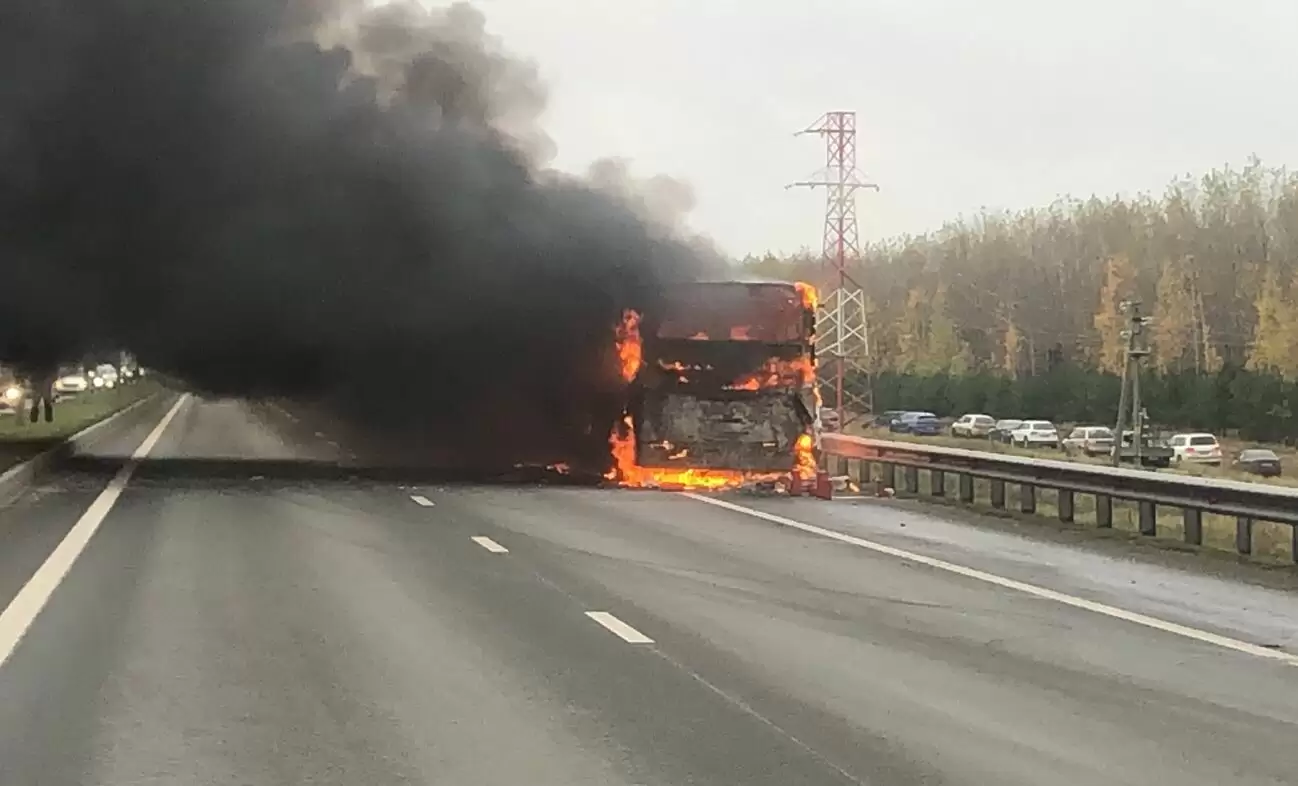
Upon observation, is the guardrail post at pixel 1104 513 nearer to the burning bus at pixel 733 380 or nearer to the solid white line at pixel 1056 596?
the solid white line at pixel 1056 596

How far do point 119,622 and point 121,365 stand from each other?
26453 mm

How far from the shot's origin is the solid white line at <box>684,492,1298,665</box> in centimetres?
1084

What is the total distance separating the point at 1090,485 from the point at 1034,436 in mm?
42960

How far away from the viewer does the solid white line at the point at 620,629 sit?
34.8ft

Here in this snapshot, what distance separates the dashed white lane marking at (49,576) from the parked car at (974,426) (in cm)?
4690

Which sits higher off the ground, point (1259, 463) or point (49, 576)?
point (49, 576)

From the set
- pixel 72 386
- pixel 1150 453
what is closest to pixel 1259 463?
pixel 1150 453

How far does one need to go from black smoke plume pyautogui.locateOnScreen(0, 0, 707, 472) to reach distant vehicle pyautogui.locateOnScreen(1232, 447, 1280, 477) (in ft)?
73.1

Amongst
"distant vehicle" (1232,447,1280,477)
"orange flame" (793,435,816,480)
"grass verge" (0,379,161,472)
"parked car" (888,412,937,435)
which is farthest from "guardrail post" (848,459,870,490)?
"parked car" (888,412,937,435)

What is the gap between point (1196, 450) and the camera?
5144 cm

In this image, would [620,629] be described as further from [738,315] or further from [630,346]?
[630,346]

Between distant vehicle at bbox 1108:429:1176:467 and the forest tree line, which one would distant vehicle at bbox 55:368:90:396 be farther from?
distant vehicle at bbox 1108:429:1176:467

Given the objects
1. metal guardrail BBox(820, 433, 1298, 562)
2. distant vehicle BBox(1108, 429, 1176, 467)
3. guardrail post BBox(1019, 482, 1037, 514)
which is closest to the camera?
metal guardrail BBox(820, 433, 1298, 562)

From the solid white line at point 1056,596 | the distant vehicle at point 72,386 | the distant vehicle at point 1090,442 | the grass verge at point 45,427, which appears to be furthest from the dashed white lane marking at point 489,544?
the distant vehicle at point 72,386
